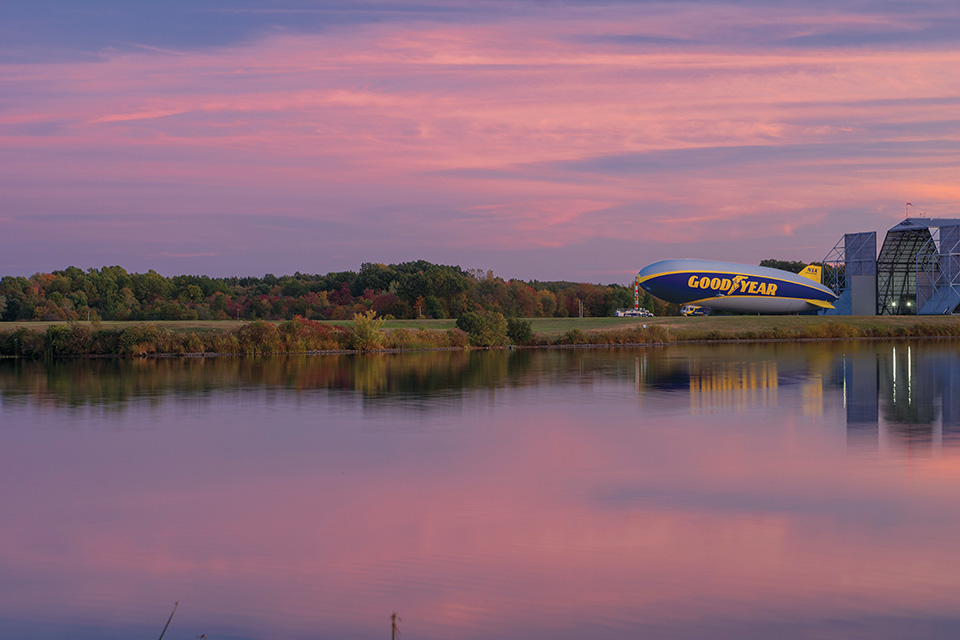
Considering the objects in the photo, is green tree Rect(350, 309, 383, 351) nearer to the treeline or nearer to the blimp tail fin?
the treeline

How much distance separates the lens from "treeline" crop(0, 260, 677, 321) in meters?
76.3

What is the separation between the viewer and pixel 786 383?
2911cm

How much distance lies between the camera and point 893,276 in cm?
8269

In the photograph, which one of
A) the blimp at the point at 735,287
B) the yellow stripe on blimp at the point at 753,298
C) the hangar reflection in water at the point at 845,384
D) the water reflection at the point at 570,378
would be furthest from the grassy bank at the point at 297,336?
the hangar reflection in water at the point at 845,384

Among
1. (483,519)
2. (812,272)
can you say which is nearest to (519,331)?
(812,272)

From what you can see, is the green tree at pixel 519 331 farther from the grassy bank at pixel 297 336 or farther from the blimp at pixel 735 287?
the blimp at pixel 735 287

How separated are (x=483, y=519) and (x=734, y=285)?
69.6 meters

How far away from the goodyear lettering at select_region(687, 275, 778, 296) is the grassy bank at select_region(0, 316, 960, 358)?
7.77 m

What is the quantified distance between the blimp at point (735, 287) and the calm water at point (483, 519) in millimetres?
50804

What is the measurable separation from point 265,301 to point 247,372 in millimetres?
53752

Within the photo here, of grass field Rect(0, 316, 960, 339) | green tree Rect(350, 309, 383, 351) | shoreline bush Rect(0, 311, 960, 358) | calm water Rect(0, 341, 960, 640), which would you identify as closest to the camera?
calm water Rect(0, 341, 960, 640)

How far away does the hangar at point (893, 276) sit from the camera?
78312mm

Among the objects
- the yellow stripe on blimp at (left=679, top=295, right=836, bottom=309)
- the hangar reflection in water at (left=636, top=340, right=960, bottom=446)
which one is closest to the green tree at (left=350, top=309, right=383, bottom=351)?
the hangar reflection in water at (left=636, top=340, right=960, bottom=446)

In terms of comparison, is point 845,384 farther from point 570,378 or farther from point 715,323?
point 715,323
